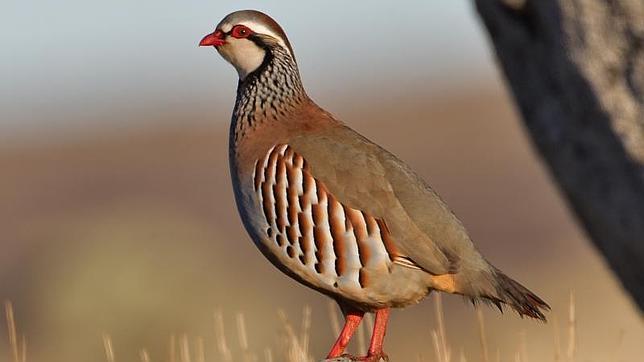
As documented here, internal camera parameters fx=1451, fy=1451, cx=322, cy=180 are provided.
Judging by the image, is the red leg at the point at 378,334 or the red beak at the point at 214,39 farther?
the red beak at the point at 214,39

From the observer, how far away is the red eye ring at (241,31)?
6.92 m

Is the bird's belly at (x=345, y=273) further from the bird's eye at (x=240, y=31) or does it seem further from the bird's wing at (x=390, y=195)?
the bird's eye at (x=240, y=31)

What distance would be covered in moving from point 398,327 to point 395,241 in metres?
10.5

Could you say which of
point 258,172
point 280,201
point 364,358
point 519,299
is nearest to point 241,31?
point 258,172

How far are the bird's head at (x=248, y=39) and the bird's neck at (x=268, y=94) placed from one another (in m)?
0.03

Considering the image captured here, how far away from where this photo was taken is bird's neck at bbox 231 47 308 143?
6.80m

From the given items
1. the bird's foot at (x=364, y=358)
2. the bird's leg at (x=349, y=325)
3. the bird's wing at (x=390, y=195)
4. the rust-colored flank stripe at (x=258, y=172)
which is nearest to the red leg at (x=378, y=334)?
the bird's foot at (x=364, y=358)

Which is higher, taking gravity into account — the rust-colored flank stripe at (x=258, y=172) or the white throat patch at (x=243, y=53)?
the white throat patch at (x=243, y=53)

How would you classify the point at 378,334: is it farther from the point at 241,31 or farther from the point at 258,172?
the point at 241,31

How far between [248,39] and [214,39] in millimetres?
162

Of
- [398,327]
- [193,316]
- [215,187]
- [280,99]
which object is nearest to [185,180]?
[215,187]

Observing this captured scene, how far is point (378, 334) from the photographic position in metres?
6.62

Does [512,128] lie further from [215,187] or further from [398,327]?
[398,327]

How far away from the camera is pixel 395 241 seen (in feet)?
21.1
